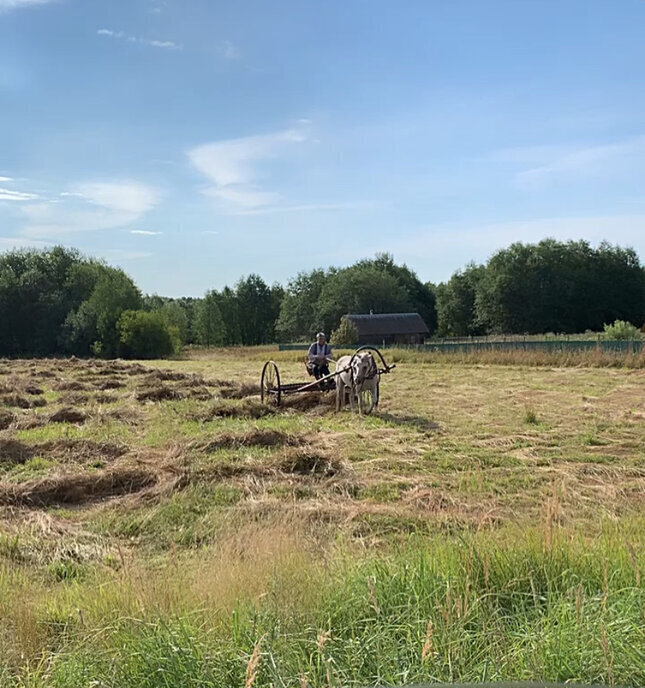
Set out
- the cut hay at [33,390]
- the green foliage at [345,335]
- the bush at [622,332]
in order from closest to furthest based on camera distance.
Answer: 1. the cut hay at [33,390]
2. the bush at [622,332]
3. the green foliage at [345,335]

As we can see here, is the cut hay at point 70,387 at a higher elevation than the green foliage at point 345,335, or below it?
below

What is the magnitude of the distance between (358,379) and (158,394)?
6137 mm

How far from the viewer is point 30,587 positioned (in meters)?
3.83

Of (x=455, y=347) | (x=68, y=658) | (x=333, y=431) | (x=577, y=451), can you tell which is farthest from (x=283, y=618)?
(x=455, y=347)

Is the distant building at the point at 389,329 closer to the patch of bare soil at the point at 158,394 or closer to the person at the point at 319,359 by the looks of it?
the patch of bare soil at the point at 158,394

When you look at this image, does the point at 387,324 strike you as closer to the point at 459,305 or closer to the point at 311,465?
the point at 459,305

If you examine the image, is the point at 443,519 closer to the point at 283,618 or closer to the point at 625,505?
the point at 625,505

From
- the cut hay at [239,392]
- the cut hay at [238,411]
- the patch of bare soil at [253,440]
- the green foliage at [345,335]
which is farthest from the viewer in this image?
the green foliage at [345,335]

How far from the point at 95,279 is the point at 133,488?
5642 cm

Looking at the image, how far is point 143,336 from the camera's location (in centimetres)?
4956

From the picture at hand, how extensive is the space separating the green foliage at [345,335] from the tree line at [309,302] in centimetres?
1360

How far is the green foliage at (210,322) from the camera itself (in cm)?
7494

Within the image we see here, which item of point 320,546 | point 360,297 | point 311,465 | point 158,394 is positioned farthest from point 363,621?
point 360,297

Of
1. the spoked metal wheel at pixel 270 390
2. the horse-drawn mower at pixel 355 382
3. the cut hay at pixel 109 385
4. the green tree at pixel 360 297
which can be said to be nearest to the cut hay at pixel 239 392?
the spoked metal wheel at pixel 270 390
